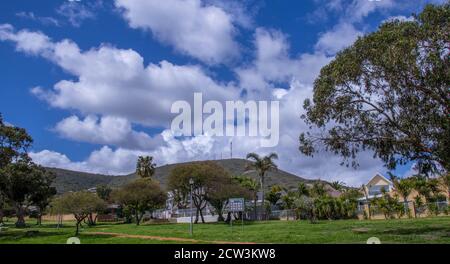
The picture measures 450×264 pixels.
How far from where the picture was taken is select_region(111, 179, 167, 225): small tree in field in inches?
2591

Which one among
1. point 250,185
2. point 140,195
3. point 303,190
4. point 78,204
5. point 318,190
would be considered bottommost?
point 78,204

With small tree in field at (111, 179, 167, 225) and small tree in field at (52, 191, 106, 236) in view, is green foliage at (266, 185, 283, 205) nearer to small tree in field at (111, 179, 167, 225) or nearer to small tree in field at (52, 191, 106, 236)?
small tree in field at (111, 179, 167, 225)

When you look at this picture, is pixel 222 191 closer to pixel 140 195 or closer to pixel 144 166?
pixel 140 195

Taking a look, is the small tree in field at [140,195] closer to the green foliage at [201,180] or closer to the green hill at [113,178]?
the green foliage at [201,180]

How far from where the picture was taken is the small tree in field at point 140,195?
216 ft

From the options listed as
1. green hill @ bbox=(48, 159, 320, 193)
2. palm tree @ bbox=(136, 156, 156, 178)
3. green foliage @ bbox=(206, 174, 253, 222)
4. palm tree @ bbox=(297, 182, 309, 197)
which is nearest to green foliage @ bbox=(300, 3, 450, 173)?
green foliage @ bbox=(206, 174, 253, 222)

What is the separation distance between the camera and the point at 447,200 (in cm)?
5134

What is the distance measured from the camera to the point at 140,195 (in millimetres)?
65562

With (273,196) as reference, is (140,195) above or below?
below

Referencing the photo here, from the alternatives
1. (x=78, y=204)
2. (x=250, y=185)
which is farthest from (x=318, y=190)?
(x=78, y=204)

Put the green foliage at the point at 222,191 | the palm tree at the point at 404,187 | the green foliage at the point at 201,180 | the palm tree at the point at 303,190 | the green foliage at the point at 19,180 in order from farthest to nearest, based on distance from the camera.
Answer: the palm tree at the point at 303,190 < the green foliage at the point at 201,180 < the green foliage at the point at 222,191 < the palm tree at the point at 404,187 < the green foliage at the point at 19,180

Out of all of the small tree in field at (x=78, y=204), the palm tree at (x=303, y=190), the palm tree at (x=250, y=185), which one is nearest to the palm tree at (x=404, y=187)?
the palm tree at (x=303, y=190)
